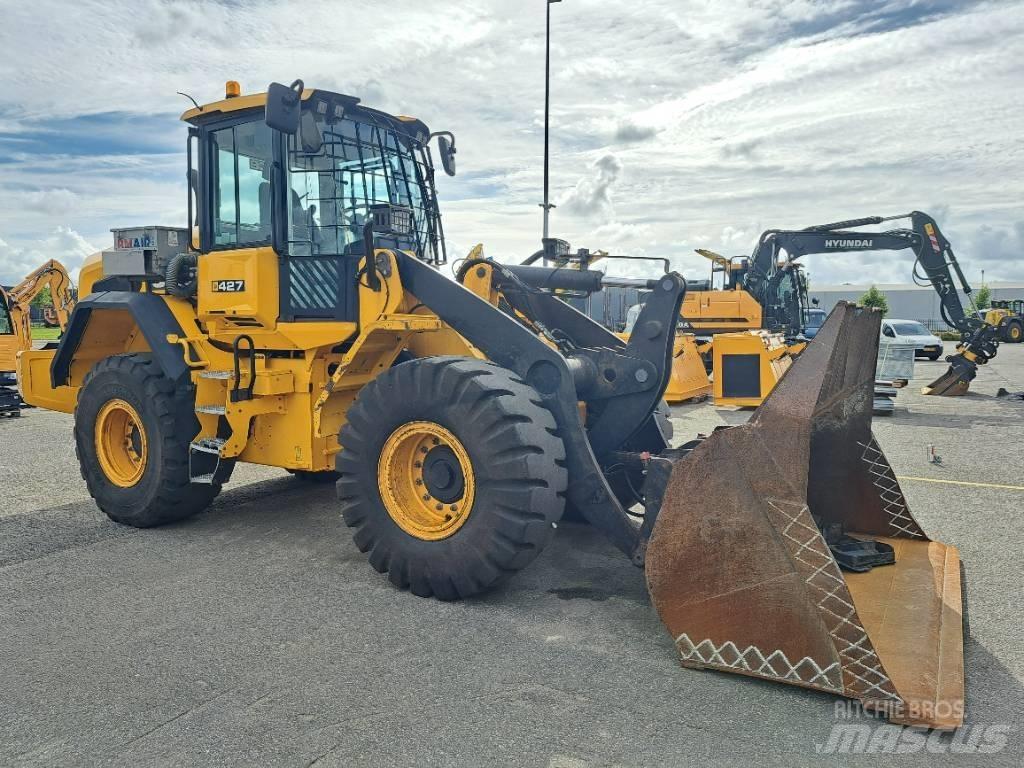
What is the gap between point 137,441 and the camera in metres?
6.98

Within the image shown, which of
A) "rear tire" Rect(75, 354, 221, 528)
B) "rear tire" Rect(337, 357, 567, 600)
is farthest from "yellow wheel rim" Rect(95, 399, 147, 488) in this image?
"rear tire" Rect(337, 357, 567, 600)

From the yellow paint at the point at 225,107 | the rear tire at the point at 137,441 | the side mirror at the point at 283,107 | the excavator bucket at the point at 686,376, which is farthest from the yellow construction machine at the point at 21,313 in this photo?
the excavator bucket at the point at 686,376

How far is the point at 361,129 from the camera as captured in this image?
6.30 m

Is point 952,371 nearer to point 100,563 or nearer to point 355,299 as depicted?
point 355,299

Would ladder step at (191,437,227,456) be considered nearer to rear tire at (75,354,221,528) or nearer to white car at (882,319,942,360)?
rear tire at (75,354,221,528)

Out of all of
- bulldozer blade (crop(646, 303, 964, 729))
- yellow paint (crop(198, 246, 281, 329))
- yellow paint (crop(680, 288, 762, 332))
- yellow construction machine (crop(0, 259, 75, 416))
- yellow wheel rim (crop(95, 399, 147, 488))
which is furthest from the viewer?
yellow paint (crop(680, 288, 762, 332))

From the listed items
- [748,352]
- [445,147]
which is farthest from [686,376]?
[445,147]

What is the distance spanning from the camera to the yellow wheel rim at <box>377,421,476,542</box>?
485 cm

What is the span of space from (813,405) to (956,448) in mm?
7629

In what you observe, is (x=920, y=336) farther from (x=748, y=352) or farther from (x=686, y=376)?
(x=748, y=352)

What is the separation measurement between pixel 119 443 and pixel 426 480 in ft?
11.0

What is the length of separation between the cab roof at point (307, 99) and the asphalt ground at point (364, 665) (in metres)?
3.14

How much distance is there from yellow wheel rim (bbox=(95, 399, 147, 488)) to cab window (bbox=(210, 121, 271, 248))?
1620 mm

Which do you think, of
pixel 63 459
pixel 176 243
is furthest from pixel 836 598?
pixel 63 459
